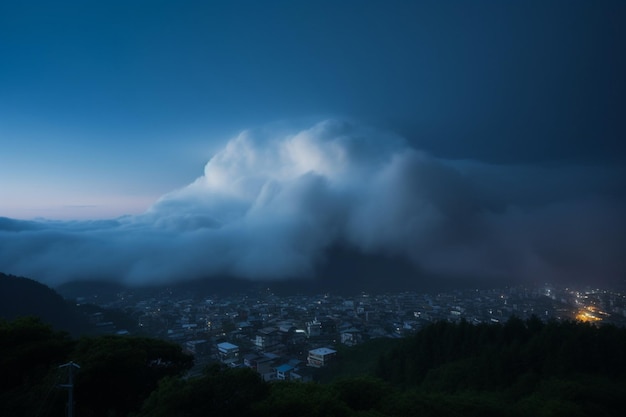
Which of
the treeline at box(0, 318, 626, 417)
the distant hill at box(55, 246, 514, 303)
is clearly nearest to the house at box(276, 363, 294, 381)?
the treeline at box(0, 318, 626, 417)

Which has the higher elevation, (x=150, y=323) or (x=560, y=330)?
(x=560, y=330)

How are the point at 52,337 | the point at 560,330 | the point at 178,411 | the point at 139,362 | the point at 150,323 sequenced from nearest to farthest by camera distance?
the point at 178,411
the point at 139,362
the point at 52,337
the point at 560,330
the point at 150,323

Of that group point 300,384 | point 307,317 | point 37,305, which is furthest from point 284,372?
point 37,305

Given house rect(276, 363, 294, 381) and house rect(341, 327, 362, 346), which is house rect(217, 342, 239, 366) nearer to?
house rect(276, 363, 294, 381)

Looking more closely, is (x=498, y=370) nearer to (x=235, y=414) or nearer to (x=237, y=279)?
(x=235, y=414)

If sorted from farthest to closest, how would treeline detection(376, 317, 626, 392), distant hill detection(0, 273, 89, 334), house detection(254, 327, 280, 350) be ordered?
1. distant hill detection(0, 273, 89, 334)
2. house detection(254, 327, 280, 350)
3. treeline detection(376, 317, 626, 392)

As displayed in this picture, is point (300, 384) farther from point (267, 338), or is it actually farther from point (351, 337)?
point (351, 337)

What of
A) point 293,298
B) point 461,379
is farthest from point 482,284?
point 461,379
